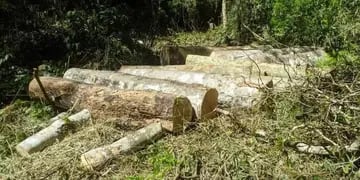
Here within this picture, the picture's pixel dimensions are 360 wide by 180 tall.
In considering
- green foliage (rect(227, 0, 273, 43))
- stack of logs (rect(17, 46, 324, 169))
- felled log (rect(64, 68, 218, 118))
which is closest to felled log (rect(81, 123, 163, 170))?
stack of logs (rect(17, 46, 324, 169))

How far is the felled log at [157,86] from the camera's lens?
5.56 metres

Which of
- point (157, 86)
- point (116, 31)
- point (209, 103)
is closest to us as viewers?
point (209, 103)

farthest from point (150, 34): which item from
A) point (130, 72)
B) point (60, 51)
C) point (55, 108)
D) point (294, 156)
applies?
point (294, 156)

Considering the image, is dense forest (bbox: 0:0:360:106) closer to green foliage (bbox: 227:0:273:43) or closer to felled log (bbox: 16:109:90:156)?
green foliage (bbox: 227:0:273:43)

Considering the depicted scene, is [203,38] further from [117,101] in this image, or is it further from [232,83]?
[117,101]

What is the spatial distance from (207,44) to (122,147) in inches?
211

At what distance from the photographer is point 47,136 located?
18.3ft

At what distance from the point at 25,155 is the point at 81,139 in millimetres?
596

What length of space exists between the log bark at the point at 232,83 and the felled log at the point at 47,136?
4.35 feet

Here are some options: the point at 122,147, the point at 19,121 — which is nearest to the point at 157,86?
the point at 122,147

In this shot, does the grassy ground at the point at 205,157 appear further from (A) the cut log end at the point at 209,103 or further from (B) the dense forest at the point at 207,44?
(A) the cut log end at the point at 209,103

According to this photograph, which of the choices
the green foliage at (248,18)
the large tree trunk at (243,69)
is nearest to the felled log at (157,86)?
the large tree trunk at (243,69)

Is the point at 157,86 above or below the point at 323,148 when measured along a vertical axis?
above

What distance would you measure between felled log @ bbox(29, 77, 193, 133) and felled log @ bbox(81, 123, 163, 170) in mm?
198
